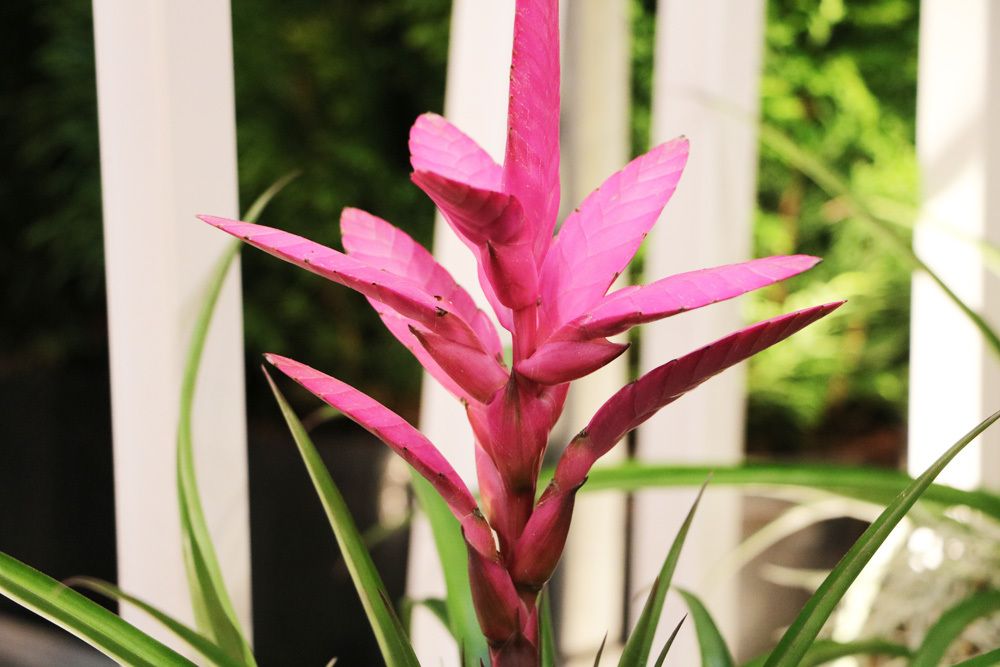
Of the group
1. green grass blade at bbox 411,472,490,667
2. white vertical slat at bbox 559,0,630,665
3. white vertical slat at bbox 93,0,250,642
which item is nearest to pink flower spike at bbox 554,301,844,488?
green grass blade at bbox 411,472,490,667

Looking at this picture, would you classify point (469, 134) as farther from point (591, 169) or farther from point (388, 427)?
point (388, 427)

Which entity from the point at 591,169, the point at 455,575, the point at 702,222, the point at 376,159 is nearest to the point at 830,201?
the point at 376,159

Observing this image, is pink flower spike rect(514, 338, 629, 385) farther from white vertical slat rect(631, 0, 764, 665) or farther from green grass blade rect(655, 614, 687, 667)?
white vertical slat rect(631, 0, 764, 665)

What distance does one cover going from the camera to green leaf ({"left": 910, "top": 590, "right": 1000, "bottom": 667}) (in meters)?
0.40

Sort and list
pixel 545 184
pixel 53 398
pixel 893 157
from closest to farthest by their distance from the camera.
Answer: pixel 545 184, pixel 893 157, pixel 53 398

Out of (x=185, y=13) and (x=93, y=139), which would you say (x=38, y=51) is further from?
(x=185, y=13)

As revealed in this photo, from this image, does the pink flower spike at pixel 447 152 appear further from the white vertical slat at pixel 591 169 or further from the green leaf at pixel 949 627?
the white vertical slat at pixel 591 169

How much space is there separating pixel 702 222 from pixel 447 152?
52cm

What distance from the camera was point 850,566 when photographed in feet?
0.97

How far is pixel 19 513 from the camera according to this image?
80.4 inches

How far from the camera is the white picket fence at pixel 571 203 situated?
1.69 ft

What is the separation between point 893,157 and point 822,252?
310mm

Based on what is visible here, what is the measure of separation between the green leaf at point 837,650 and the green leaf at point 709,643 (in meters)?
0.02

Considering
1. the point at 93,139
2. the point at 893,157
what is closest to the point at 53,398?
the point at 93,139
